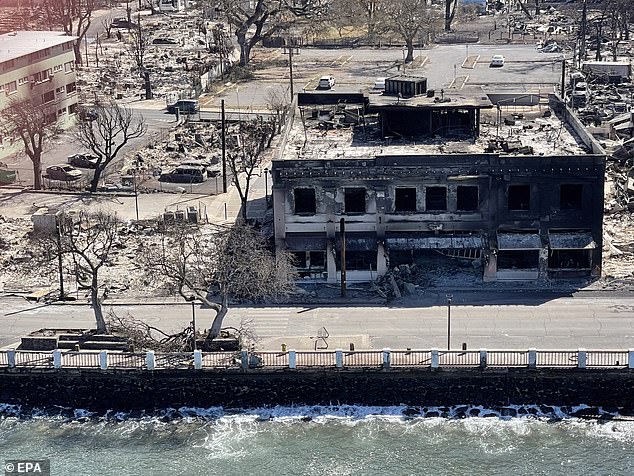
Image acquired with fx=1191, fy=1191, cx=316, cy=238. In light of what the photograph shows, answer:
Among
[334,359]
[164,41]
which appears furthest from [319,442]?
[164,41]

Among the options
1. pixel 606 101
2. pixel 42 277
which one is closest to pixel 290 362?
pixel 42 277

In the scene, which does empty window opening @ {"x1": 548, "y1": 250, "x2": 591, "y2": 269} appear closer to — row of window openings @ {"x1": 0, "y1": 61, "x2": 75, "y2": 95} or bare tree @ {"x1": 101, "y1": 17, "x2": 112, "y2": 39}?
row of window openings @ {"x1": 0, "y1": 61, "x2": 75, "y2": 95}

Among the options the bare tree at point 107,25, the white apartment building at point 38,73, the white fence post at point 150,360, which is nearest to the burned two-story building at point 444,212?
the white fence post at point 150,360

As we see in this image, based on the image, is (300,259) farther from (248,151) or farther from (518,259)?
(248,151)

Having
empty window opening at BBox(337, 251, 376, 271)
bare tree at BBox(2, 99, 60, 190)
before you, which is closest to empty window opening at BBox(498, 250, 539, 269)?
empty window opening at BBox(337, 251, 376, 271)

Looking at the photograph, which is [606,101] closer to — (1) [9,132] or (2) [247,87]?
(2) [247,87]
